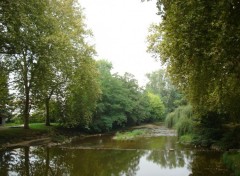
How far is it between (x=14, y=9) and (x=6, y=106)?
85.7 feet

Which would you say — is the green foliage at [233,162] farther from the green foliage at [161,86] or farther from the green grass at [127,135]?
the green foliage at [161,86]

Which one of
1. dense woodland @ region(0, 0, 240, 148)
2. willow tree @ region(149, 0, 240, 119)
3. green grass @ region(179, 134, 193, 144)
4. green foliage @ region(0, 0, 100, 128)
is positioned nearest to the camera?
willow tree @ region(149, 0, 240, 119)

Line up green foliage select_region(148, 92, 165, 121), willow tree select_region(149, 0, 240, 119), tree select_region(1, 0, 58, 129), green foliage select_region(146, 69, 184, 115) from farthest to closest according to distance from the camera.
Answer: green foliage select_region(146, 69, 184, 115), green foliage select_region(148, 92, 165, 121), tree select_region(1, 0, 58, 129), willow tree select_region(149, 0, 240, 119)

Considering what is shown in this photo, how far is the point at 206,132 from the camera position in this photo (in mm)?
25734

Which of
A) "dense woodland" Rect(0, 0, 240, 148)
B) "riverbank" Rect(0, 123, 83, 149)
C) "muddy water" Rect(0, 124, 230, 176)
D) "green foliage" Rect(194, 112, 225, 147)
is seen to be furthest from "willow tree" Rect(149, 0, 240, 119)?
"riverbank" Rect(0, 123, 83, 149)

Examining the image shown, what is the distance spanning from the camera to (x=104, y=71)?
2036 inches

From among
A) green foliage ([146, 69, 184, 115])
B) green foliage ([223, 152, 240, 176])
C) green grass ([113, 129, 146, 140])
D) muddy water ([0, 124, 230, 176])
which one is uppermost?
green foliage ([146, 69, 184, 115])

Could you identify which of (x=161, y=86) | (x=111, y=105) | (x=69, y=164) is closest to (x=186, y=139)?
(x=69, y=164)

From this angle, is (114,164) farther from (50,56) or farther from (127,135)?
(127,135)

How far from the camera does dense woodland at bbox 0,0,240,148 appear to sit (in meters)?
10.3

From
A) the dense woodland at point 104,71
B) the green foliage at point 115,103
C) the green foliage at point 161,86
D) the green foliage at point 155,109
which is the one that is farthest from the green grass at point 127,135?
the green foliage at point 161,86

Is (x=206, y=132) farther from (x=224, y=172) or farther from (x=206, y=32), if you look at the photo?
(x=206, y=32)

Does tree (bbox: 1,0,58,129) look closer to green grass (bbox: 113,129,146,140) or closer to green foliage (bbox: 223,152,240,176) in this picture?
green grass (bbox: 113,129,146,140)

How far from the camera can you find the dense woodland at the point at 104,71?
10.3 meters
